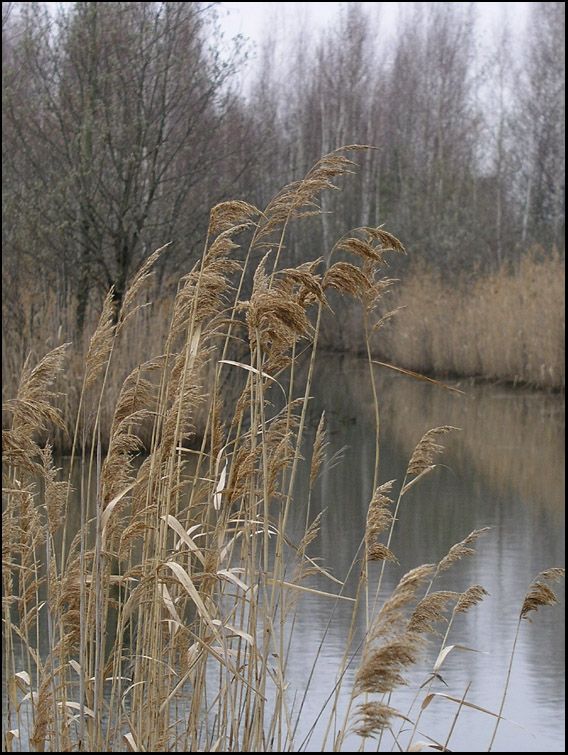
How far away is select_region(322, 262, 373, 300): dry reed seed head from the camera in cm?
224

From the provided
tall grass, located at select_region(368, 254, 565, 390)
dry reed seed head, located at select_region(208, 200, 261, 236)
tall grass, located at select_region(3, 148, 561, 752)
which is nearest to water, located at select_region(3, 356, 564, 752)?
tall grass, located at select_region(3, 148, 561, 752)

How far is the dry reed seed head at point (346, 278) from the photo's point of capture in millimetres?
2240

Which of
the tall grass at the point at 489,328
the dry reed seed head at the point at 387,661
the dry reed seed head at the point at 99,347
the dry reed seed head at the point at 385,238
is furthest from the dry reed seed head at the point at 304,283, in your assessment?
the tall grass at the point at 489,328

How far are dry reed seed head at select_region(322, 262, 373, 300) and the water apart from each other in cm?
75

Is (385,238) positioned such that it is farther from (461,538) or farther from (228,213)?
(461,538)

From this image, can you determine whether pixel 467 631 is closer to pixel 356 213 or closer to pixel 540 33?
pixel 356 213

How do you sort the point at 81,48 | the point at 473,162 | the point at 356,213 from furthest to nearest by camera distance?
1. the point at 473,162
2. the point at 356,213
3. the point at 81,48

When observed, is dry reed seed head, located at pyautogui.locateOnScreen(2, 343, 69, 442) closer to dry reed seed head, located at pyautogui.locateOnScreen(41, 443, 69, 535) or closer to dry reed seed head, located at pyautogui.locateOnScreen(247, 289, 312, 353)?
dry reed seed head, located at pyautogui.locateOnScreen(41, 443, 69, 535)

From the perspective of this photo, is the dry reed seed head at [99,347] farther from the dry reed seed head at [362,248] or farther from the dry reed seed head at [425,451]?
the dry reed seed head at [425,451]

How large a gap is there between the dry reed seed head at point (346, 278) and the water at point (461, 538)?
75 centimetres

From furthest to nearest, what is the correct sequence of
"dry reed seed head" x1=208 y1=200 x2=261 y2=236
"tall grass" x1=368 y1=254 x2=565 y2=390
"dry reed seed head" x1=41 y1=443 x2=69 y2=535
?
"tall grass" x1=368 y1=254 x2=565 y2=390 → "dry reed seed head" x1=41 y1=443 x2=69 y2=535 → "dry reed seed head" x1=208 y1=200 x2=261 y2=236

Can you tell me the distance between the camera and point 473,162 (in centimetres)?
2928

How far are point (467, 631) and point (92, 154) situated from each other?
6.51m

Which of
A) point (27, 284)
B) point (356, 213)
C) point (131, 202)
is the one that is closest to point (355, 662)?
point (27, 284)
